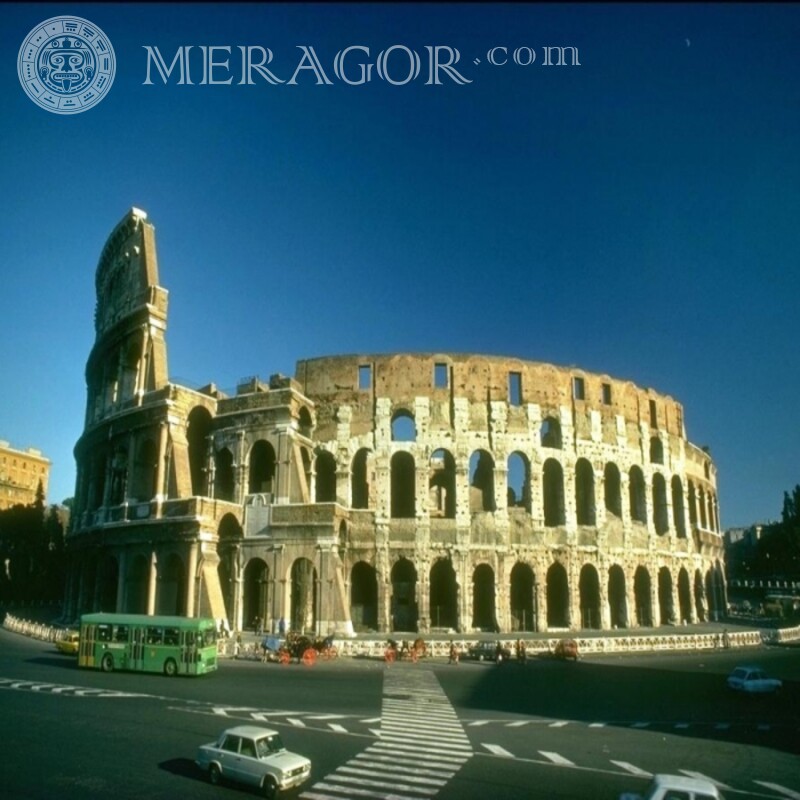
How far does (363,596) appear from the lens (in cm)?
3894

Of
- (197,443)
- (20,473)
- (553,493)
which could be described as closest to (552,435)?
(553,493)

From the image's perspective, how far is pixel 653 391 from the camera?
48156 mm

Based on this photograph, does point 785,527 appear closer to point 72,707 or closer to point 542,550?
point 542,550

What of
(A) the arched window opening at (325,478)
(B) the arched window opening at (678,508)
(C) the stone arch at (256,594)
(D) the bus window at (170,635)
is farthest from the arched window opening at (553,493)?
(D) the bus window at (170,635)

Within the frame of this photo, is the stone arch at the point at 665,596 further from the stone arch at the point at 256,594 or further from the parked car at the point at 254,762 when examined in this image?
the parked car at the point at 254,762

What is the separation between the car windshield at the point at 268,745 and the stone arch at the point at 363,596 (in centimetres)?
2582

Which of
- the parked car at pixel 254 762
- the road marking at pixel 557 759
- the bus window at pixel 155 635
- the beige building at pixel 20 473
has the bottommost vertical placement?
the road marking at pixel 557 759

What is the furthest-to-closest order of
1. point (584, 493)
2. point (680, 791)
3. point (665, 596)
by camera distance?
1. point (665, 596)
2. point (584, 493)
3. point (680, 791)

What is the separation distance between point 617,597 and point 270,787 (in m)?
36.1

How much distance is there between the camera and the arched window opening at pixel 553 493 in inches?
1629

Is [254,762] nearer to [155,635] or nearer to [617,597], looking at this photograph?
[155,635]

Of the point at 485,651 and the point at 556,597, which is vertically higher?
the point at 556,597

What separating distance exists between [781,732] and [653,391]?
3445 cm

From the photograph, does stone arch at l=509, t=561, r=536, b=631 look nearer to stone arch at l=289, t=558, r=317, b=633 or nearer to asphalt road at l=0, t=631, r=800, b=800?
stone arch at l=289, t=558, r=317, b=633
